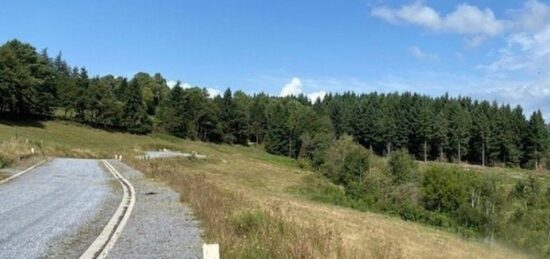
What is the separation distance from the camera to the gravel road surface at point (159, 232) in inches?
431

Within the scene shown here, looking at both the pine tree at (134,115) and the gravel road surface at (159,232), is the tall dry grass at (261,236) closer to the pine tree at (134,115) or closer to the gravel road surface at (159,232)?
the gravel road surface at (159,232)

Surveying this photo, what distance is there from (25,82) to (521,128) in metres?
126

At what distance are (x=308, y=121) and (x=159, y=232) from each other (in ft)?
467

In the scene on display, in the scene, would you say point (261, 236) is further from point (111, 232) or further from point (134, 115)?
point (134, 115)

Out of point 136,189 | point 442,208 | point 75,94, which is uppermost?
point 75,94

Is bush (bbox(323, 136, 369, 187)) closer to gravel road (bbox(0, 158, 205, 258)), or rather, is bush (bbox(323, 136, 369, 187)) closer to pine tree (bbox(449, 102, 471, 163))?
pine tree (bbox(449, 102, 471, 163))

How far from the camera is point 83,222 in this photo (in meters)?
14.6

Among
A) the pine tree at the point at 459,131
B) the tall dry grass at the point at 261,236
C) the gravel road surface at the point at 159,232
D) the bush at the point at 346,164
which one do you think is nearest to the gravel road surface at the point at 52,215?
the gravel road surface at the point at 159,232

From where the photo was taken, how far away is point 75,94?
12794 cm

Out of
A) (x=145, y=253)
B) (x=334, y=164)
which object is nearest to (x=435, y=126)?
(x=334, y=164)

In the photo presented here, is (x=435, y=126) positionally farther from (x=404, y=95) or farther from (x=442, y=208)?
(x=442, y=208)

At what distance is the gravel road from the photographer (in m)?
10.9

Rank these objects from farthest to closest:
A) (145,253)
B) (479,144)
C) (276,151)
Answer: (479,144) < (276,151) < (145,253)

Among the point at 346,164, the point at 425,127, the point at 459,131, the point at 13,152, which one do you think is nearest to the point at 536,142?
the point at 459,131
